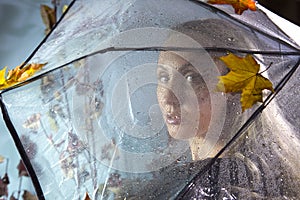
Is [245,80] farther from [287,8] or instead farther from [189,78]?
[287,8]

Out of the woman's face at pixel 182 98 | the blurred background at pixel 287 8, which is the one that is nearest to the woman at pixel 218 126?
the woman's face at pixel 182 98

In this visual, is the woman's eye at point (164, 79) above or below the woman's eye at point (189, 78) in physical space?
above

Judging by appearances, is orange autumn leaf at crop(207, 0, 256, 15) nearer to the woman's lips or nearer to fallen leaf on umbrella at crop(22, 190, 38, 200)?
the woman's lips

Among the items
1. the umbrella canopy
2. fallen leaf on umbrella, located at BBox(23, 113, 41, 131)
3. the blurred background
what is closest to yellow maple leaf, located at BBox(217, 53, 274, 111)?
the umbrella canopy

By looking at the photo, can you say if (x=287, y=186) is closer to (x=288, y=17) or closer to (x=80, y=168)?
(x=80, y=168)

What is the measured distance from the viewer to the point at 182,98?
0.78 meters

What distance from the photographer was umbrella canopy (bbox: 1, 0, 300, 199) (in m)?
0.72

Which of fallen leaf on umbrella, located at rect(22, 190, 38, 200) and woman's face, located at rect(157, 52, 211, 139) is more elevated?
woman's face, located at rect(157, 52, 211, 139)

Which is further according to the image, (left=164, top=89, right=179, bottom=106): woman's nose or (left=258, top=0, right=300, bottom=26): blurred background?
(left=258, top=0, right=300, bottom=26): blurred background

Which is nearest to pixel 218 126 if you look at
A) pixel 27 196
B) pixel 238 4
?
pixel 238 4

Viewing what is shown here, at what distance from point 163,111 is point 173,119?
2 centimetres

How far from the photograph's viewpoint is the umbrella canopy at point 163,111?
2.36 feet

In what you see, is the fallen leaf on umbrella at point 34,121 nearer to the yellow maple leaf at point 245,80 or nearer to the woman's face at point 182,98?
the woman's face at point 182,98

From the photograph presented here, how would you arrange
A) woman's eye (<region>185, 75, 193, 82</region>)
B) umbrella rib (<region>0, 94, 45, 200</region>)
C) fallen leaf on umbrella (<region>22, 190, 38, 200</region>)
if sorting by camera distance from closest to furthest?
umbrella rib (<region>0, 94, 45, 200</region>) → woman's eye (<region>185, 75, 193, 82</region>) → fallen leaf on umbrella (<region>22, 190, 38, 200</region>)
